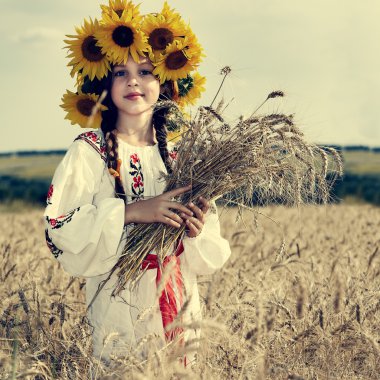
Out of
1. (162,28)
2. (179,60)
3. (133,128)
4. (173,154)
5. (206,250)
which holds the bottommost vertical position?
(206,250)

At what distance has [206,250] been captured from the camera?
314 centimetres

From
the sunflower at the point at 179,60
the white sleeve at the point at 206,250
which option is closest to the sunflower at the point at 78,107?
the sunflower at the point at 179,60

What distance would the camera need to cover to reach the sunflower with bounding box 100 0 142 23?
10.6ft

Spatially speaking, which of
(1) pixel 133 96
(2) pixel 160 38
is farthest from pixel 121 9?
(1) pixel 133 96

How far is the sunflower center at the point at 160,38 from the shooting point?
3.29m

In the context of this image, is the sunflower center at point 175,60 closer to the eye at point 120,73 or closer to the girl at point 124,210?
the girl at point 124,210

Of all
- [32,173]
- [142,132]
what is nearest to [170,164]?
[142,132]

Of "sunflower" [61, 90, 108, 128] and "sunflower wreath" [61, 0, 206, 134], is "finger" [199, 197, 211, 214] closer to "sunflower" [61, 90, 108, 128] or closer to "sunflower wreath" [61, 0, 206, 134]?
"sunflower wreath" [61, 0, 206, 134]

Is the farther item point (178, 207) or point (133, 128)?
point (133, 128)

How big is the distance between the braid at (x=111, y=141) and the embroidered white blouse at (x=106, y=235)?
0.13ft

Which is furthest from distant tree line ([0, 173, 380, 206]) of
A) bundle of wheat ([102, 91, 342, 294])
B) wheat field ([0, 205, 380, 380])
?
bundle of wheat ([102, 91, 342, 294])

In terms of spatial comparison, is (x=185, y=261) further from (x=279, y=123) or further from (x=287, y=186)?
(x=279, y=123)

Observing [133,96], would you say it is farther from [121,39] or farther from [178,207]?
[178,207]

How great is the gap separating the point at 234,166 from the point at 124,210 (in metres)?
0.50
